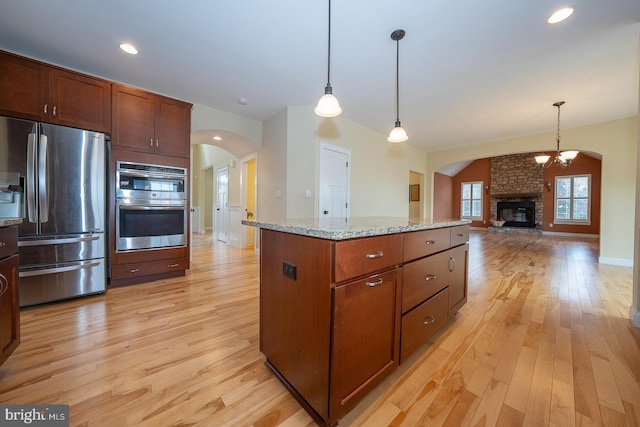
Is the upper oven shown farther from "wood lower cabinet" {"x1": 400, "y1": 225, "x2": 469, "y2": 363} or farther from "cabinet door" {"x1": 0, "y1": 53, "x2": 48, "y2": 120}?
"wood lower cabinet" {"x1": 400, "y1": 225, "x2": 469, "y2": 363}

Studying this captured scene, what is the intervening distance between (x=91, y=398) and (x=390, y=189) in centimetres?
549

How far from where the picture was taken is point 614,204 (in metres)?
4.37

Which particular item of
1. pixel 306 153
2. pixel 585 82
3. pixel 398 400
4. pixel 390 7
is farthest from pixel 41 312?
pixel 585 82

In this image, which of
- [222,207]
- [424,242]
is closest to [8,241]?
[424,242]

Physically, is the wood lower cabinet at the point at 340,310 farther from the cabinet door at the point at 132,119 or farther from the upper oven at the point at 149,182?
the cabinet door at the point at 132,119

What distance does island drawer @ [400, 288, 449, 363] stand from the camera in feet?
4.58

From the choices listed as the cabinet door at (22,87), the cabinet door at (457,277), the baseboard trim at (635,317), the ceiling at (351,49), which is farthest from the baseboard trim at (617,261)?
the cabinet door at (22,87)

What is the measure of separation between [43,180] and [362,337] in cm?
308

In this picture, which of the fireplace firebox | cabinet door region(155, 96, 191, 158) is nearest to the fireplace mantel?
the fireplace firebox

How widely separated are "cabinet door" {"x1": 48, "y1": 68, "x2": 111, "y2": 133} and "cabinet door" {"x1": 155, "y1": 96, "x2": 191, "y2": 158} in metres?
0.47

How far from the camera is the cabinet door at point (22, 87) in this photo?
214cm

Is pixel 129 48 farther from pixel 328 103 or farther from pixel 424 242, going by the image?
pixel 424 242

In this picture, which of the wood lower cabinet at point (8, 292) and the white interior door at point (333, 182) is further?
the white interior door at point (333, 182)

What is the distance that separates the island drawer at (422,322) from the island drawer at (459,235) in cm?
40
